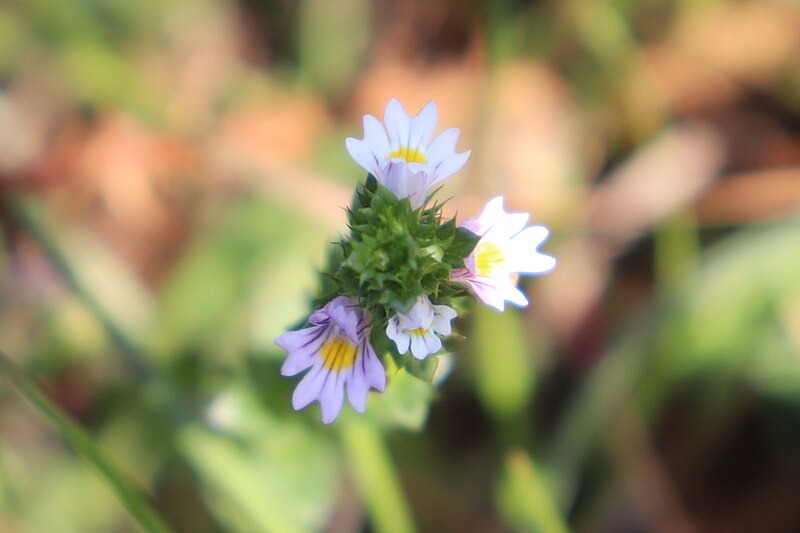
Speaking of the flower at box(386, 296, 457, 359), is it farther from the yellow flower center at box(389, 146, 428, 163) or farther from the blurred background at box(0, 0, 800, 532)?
the blurred background at box(0, 0, 800, 532)

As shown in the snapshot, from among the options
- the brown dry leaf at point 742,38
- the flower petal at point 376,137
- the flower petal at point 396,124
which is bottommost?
the flower petal at point 376,137

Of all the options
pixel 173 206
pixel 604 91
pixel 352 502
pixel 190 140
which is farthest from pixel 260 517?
pixel 604 91

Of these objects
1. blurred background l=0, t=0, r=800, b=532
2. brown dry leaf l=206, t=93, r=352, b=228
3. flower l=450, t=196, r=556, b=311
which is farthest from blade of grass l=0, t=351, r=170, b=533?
brown dry leaf l=206, t=93, r=352, b=228

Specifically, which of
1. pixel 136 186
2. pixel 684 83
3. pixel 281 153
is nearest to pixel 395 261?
pixel 281 153

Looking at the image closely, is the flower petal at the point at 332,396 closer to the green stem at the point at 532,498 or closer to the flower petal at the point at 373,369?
the flower petal at the point at 373,369

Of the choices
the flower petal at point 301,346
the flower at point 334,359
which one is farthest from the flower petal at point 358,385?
the flower petal at point 301,346

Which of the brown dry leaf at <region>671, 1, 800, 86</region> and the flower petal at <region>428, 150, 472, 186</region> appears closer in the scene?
the flower petal at <region>428, 150, 472, 186</region>

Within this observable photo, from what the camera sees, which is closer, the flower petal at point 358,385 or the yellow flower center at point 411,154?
the flower petal at point 358,385
